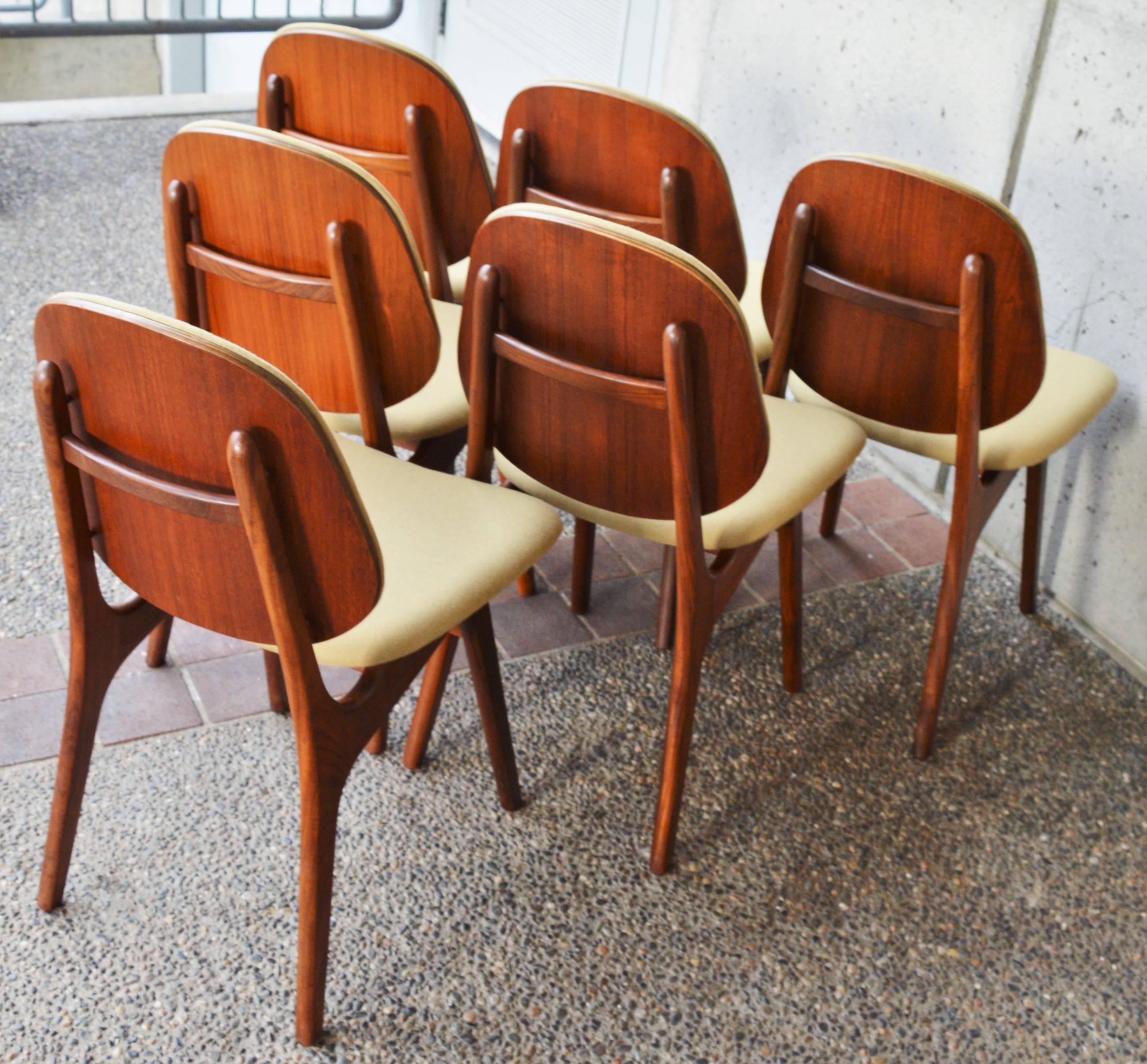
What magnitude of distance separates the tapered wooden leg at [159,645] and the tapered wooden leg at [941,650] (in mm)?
1278

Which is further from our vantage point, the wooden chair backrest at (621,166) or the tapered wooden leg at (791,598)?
the tapered wooden leg at (791,598)

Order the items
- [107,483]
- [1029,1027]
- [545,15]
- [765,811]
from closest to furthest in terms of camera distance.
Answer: [107,483], [1029,1027], [765,811], [545,15]

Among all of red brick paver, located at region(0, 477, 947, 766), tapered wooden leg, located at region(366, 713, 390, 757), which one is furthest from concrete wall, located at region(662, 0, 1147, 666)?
tapered wooden leg, located at region(366, 713, 390, 757)

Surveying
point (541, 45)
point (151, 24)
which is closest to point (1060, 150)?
point (541, 45)

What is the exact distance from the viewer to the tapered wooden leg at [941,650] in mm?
2031

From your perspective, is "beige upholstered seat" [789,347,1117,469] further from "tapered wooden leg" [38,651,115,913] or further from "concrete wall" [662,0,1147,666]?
"tapered wooden leg" [38,651,115,913]

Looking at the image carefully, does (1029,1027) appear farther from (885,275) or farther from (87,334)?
(87,334)

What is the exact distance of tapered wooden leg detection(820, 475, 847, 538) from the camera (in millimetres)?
2639

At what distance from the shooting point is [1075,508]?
2.49 metres

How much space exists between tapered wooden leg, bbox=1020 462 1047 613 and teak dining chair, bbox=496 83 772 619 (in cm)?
71

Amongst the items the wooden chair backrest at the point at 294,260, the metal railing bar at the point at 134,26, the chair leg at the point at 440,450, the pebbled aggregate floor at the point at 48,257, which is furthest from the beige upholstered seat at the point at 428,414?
the metal railing bar at the point at 134,26

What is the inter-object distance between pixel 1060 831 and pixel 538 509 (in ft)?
3.37

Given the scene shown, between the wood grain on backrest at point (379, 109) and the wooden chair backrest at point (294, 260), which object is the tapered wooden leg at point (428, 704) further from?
the wood grain on backrest at point (379, 109)

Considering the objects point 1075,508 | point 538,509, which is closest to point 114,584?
point 538,509
